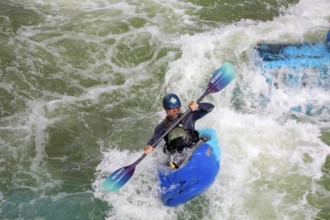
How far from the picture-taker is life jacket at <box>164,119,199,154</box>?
4.72 meters

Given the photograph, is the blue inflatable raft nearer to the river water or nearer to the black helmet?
the river water

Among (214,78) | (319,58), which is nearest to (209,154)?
(214,78)

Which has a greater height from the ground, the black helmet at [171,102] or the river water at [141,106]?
the black helmet at [171,102]

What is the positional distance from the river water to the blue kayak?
30cm

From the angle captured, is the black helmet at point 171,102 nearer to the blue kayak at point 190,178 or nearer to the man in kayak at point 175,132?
the man in kayak at point 175,132

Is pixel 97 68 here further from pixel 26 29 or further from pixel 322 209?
pixel 322 209

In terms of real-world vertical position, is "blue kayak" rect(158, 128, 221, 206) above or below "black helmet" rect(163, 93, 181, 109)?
below

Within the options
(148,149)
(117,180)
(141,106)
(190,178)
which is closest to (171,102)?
(148,149)

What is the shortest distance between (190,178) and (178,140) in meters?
0.57

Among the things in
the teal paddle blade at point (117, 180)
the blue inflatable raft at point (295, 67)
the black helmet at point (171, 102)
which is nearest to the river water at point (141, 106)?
the blue inflatable raft at point (295, 67)

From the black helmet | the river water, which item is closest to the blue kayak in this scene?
the river water

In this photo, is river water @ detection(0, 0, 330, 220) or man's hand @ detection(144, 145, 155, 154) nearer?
man's hand @ detection(144, 145, 155, 154)

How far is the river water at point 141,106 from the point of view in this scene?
478 centimetres

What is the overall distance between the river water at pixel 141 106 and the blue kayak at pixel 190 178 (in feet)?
1.00
